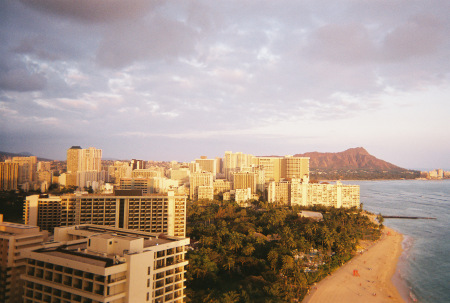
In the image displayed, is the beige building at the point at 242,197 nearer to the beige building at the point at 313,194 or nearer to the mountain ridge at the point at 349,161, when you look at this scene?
the beige building at the point at 313,194

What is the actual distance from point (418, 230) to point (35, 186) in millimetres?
50846

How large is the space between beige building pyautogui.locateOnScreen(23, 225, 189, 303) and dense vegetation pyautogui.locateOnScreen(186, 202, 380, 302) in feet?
11.8

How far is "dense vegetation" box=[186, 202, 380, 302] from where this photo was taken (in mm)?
13953

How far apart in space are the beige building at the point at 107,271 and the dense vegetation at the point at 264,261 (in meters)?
3.60

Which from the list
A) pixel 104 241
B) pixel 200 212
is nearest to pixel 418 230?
pixel 200 212

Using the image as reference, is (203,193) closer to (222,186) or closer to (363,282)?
(222,186)

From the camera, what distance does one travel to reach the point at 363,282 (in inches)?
709

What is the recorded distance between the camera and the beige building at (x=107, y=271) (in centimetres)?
823

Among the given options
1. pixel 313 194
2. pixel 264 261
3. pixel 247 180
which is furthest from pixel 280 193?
pixel 264 261

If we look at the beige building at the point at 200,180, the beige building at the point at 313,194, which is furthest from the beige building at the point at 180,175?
the beige building at the point at 313,194

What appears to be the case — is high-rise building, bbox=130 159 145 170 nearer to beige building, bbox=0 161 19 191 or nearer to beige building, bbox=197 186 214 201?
beige building, bbox=0 161 19 191

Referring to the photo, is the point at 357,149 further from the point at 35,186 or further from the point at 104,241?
the point at 104,241

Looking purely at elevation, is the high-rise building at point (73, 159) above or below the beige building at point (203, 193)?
above

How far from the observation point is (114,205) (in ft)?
67.4
